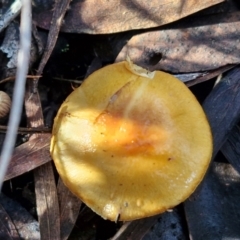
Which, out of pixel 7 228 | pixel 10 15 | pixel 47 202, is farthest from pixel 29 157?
pixel 10 15

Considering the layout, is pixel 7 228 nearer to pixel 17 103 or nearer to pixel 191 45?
pixel 17 103

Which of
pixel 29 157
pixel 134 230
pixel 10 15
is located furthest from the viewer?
pixel 10 15

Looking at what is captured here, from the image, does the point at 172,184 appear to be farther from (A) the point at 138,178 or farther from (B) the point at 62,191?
(B) the point at 62,191

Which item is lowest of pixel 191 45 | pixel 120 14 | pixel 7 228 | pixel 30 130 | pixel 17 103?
pixel 7 228

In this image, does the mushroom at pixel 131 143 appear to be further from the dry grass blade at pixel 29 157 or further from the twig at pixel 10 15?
the twig at pixel 10 15

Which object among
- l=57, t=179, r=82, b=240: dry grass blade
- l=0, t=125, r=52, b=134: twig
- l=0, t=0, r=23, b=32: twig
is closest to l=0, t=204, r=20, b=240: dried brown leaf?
l=57, t=179, r=82, b=240: dry grass blade

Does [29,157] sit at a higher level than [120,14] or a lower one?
lower

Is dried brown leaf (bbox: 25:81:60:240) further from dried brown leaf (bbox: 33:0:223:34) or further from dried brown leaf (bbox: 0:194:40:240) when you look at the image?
dried brown leaf (bbox: 33:0:223:34)
